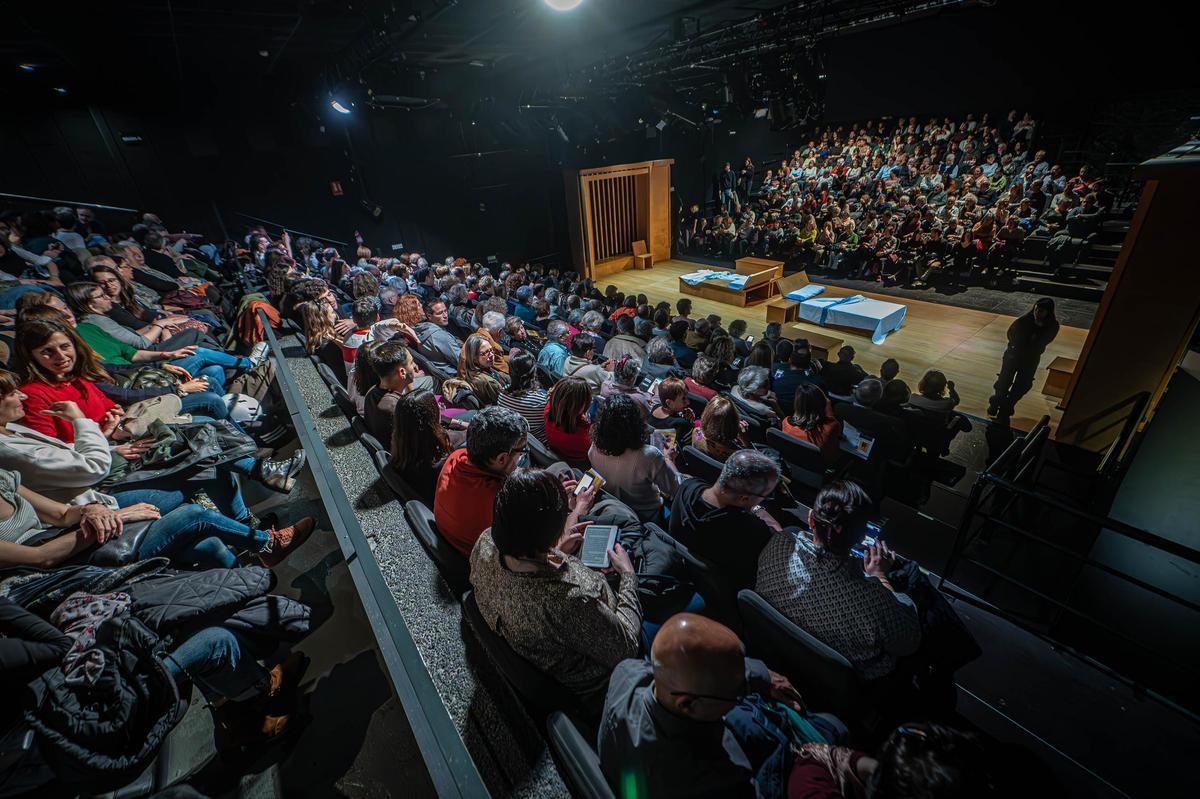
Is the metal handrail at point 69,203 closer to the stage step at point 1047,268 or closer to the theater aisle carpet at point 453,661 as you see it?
the theater aisle carpet at point 453,661

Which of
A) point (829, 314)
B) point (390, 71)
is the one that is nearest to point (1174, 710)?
point (829, 314)

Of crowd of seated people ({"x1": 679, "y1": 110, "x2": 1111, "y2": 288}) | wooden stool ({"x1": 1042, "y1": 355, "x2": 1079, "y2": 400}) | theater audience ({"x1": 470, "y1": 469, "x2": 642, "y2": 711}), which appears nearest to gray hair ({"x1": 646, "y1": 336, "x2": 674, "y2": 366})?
theater audience ({"x1": 470, "y1": 469, "x2": 642, "y2": 711})

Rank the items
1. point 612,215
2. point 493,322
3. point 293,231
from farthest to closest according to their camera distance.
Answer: point 612,215, point 293,231, point 493,322

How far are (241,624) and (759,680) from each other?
208 cm

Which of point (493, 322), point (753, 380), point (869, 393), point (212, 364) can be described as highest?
point (493, 322)

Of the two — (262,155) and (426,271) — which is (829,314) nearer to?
(426,271)

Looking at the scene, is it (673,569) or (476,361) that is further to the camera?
(476,361)

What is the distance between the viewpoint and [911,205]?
985 centimetres

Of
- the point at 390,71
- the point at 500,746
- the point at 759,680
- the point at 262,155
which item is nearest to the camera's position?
the point at 500,746

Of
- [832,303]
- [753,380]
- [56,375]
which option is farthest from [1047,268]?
[56,375]

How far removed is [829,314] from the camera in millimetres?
7469

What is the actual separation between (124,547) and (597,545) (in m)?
2.04

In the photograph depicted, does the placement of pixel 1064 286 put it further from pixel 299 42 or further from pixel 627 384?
pixel 299 42

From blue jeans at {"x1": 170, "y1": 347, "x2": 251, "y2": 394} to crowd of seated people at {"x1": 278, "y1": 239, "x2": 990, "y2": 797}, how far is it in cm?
159
